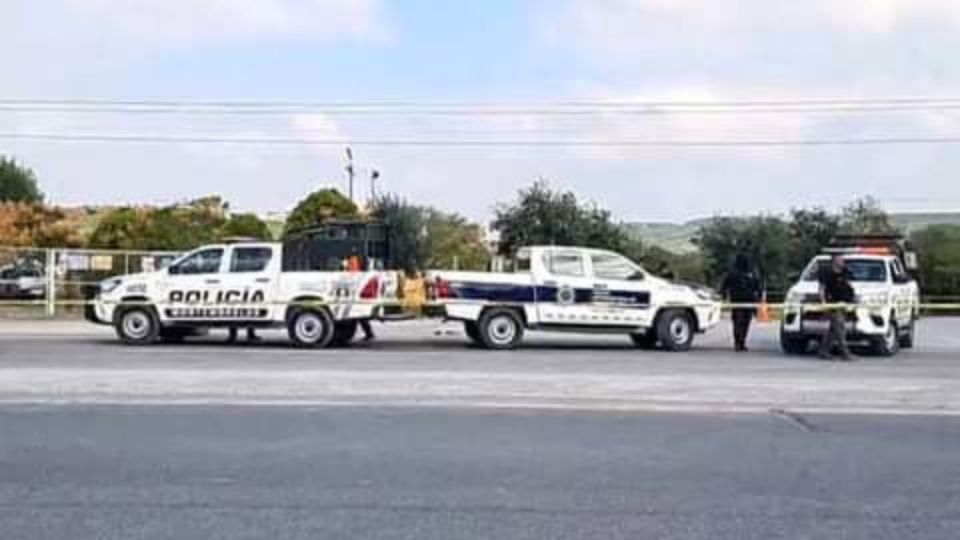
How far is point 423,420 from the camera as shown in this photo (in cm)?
1441

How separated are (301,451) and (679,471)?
3.08m

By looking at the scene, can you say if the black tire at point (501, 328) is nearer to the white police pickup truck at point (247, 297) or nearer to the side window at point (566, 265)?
the side window at point (566, 265)

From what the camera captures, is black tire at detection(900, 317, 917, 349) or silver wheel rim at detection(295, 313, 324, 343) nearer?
silver wheel rim at detection(295, 313, 324, 343)

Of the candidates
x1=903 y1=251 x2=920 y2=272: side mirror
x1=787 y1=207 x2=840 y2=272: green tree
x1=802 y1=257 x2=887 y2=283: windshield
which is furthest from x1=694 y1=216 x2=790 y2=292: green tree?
x1=802 y1=257 x2=887 y2=283: windshield

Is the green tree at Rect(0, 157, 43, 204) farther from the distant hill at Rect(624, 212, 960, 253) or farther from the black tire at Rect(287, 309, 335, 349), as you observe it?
the black tire at Rect(287, 309, 335, 349)

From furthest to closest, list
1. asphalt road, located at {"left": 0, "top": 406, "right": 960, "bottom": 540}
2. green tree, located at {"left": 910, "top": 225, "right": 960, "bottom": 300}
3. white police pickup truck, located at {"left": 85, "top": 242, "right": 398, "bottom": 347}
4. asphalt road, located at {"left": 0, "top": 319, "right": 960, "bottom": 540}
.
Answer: green tree, located at {"left": 910, "top": 225, "right": 960, "bottom": 300} < white police pickup truck, located at {"left": 85, "top": 242, "right": 398, "bottom": 347} < asphalt road, located at {"left": 0, "top": 319, "right": 960, "bottom": 540} < asphalt road, located at {"left": 0, "top": 406, "right": 960, "bottom": 540}

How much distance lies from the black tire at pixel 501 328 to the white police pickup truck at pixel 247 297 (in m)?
1.98

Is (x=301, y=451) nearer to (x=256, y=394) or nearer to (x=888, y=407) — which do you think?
(x=256, y=394)

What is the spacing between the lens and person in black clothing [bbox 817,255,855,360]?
24.8 meters

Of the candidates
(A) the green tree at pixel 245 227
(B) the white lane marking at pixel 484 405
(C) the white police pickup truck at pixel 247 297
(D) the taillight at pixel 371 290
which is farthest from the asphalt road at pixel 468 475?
(A) the green tree at pixel 245 227

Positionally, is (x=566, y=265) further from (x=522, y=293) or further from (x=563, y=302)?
(x=522, y=293)

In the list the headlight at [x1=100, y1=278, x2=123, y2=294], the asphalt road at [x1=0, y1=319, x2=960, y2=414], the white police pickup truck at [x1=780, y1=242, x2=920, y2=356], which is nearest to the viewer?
the asphalt road at [x1=0, y1=319, x2=960, y2=414]

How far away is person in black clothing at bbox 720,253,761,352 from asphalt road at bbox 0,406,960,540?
40.4ft

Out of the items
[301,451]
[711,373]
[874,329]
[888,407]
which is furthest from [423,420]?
[874,329]
